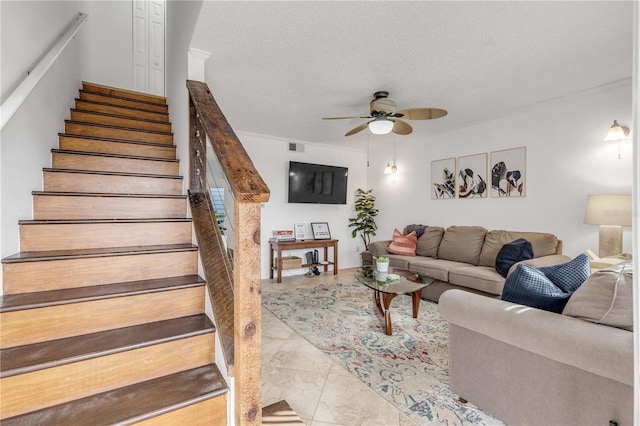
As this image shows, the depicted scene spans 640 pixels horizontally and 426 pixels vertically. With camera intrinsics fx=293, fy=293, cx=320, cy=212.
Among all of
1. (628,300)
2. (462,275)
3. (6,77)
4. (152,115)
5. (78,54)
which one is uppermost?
(78,54)

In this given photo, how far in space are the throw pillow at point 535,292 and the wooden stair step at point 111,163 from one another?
2.59 metres

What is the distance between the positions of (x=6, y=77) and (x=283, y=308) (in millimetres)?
2928

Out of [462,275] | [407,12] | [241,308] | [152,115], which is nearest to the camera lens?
[241,308]

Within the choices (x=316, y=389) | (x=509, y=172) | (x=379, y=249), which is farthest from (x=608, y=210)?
(x=316, y=389)

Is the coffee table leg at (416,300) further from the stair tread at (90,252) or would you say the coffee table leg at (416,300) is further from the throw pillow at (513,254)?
the stair tread at (90,252)

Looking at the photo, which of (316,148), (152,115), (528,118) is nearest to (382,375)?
(152,115)

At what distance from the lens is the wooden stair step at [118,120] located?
8.70 ft

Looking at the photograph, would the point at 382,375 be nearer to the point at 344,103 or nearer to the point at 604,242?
the point at 604,242

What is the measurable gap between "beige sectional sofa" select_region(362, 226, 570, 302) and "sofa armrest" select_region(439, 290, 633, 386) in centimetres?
167

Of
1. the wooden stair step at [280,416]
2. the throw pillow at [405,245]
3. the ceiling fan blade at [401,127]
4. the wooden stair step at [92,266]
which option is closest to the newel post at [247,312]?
the wooden stair step at [280,416]

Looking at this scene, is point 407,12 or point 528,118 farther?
point 528,118

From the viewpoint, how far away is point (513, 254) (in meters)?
3.17

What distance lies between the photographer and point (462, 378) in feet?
5.81

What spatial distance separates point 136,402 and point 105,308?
19.4 inches
